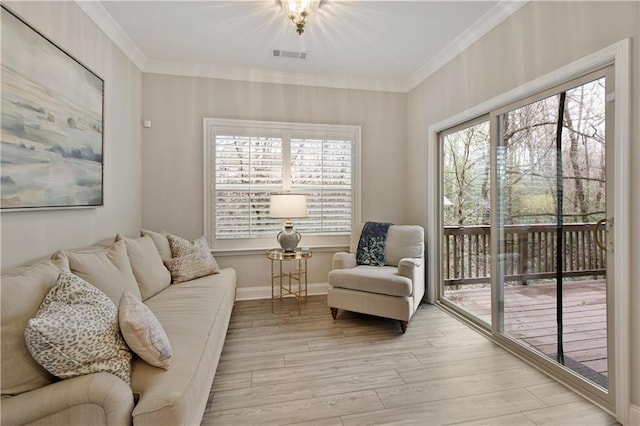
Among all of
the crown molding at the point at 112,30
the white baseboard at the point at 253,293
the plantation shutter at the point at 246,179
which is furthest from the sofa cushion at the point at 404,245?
the crown molding at the point at 112,30

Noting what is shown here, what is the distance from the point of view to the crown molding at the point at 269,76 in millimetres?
3441

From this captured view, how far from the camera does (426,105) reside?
12.0 feet

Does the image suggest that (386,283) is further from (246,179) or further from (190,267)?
(246,179)

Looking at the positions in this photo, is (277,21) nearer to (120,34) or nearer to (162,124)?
(120,34)

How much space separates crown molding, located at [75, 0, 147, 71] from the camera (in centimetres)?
235

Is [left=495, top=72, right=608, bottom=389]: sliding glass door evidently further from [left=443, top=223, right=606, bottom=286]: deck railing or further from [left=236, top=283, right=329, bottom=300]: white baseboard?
[left=236, top=283, right=329, bottom=300]: white baseboard

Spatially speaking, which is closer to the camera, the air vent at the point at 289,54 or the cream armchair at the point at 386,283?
the cream armchair at the point at 386,283

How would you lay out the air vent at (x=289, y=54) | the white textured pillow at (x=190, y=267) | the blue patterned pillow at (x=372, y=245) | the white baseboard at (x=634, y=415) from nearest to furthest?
the white baseboard at (x=634, y=415)
the white textured pillow at (x=190, y=267)
the air vent at (x=289, y=54)
the blue patterned pillow at (x=372, y=245)

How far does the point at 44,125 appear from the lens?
1827 mm

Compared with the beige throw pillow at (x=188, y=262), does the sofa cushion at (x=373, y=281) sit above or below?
below

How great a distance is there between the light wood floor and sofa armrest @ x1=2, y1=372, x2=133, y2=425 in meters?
0.71

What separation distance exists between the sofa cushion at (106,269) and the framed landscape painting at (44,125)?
42 centimetres

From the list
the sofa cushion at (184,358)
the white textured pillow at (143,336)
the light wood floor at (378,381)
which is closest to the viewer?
the sofa cushion at (184,358)

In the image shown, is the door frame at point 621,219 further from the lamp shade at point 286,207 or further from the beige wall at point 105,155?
the beige wall at point 105,155
